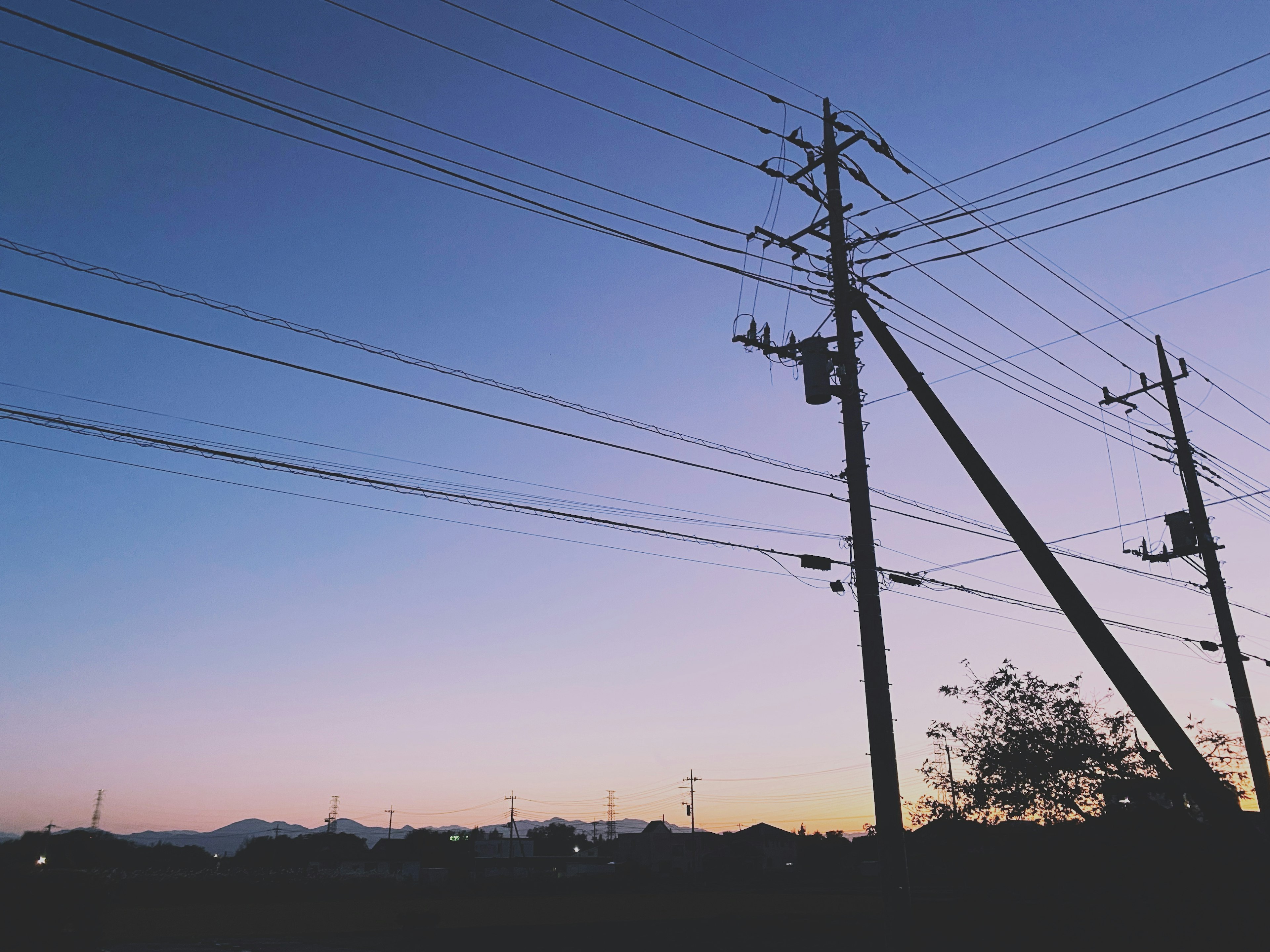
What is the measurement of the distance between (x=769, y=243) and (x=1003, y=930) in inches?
807

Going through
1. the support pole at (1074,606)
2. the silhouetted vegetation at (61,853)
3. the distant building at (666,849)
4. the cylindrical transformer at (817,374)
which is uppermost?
the cylindrical transformer at (817,374)

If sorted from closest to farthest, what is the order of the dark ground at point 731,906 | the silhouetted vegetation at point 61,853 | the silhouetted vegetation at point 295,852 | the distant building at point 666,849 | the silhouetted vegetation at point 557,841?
the silhouetted vegetation at point 61,853
the dark ground at point 731,906
the silhouetted vegetation at point 295,852
the distant building at point 666,849
the silhouetted vegetation at point 557,841

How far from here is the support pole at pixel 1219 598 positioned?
20984 millimetres

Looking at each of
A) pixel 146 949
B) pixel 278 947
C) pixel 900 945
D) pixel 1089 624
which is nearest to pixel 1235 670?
pixel 1089 624

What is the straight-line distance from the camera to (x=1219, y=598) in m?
23.8

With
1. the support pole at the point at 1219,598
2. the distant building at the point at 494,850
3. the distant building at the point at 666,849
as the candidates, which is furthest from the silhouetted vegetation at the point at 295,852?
the support pole at the point at 1219,598

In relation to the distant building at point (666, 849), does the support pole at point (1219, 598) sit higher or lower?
higher

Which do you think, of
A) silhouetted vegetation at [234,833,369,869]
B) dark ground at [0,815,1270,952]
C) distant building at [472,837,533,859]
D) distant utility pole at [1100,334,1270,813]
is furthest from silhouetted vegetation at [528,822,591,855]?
distant utility pole at [1100,334,1270,813]

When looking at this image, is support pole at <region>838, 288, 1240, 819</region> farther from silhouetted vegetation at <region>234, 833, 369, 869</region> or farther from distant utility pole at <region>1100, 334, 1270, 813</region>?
silhouetted vegetation at <region>234, 833, 369, 869</region>

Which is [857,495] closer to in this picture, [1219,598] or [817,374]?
[817,374]

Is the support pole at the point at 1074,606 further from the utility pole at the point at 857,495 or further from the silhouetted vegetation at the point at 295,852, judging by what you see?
the silhouetted vegetation at the point at 295,852

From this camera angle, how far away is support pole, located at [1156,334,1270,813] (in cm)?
2098

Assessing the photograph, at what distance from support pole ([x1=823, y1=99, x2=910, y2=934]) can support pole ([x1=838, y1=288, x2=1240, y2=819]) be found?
228 millimetres

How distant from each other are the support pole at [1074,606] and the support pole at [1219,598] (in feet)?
26.4
